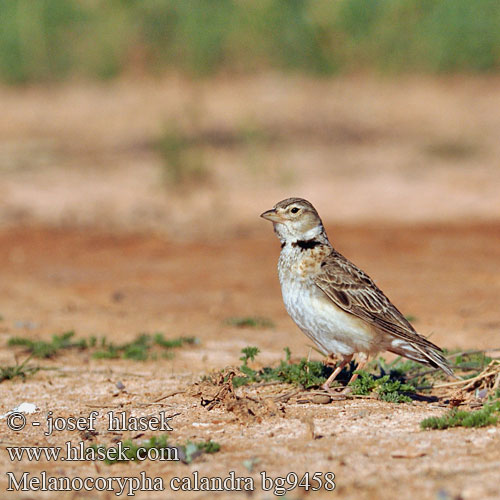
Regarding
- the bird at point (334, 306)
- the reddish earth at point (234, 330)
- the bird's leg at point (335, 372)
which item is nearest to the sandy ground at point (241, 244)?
the reddish earth at point (234, 330)

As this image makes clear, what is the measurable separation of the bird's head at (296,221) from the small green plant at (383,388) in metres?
0.96

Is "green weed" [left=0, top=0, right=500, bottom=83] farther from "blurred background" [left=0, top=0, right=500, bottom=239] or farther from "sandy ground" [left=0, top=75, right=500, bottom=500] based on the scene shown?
"sandy ground" [left=0, top=75, right=500, bottom=500]

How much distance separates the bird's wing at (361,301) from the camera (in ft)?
19.9

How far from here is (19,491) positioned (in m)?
4.73

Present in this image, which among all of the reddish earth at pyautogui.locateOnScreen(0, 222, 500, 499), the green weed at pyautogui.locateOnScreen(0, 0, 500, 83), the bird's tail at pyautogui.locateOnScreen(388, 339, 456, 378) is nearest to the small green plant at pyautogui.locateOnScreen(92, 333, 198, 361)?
the reddish earth at pyautogui.locateOnScreen(0, 222, 500, 499)

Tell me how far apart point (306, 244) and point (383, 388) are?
1051 millimetres

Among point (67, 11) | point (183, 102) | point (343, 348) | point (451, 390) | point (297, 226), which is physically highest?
point (67, 11)

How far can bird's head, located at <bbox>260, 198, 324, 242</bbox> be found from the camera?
640cm

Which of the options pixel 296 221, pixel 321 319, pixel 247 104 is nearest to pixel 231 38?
pixel 247 104

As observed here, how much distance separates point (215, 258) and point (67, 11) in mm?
13098

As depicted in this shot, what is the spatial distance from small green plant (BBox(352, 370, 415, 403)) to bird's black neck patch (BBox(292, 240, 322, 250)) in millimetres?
865

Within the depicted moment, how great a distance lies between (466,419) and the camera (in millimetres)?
5430

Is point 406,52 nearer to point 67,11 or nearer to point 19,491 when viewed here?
point 67,11

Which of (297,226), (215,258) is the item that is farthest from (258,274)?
(297,226)
